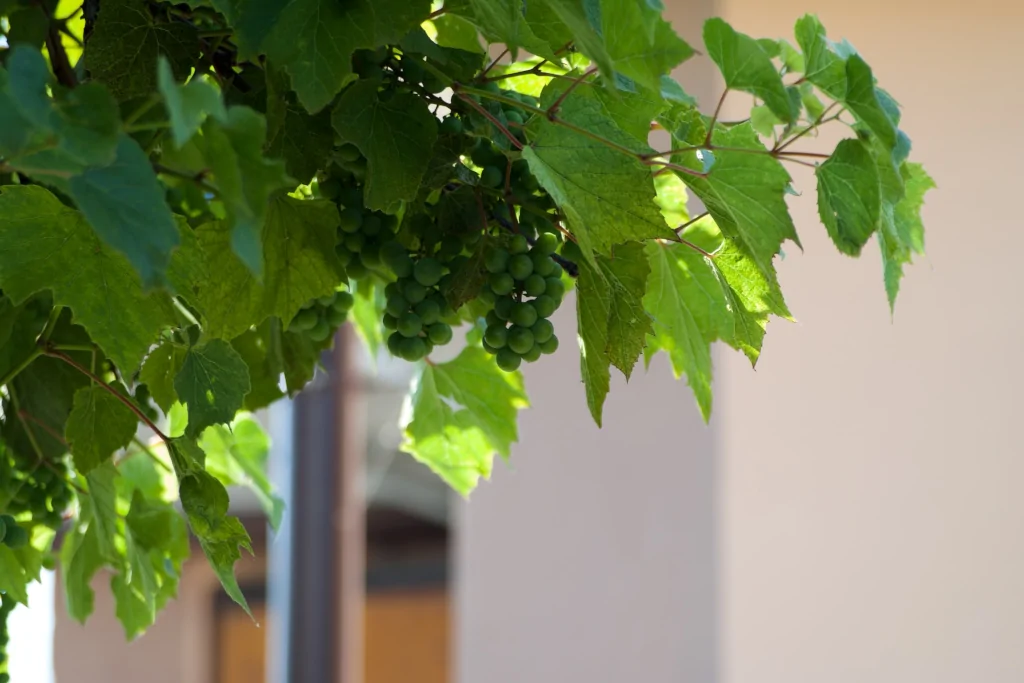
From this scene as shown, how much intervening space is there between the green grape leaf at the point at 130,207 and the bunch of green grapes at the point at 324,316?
0.21m

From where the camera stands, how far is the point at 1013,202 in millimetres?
1136

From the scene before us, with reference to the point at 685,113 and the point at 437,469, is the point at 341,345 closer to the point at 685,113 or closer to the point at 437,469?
the point at 437,469

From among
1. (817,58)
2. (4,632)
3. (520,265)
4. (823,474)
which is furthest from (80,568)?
(823,474)

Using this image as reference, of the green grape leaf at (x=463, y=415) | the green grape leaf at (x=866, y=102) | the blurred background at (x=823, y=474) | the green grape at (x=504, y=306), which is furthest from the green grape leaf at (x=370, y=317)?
the blurred background at (x=823, y=474)

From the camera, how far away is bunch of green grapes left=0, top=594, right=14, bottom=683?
442 millimetres

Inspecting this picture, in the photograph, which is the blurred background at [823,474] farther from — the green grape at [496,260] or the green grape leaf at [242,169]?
the green grape leaf at [242,169]

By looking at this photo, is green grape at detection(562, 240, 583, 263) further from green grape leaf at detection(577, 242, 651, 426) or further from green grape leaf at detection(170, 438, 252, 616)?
green grape leaf at detection(170, 438, 252, 616)

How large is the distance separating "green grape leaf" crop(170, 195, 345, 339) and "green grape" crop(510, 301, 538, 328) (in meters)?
0.05

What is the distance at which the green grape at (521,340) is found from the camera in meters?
0.37

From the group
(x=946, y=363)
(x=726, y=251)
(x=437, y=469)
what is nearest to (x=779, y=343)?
(x=946, y=363)

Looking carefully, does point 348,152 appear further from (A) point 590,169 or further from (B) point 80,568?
(B) point 80,568

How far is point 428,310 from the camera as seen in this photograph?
382 millimetres

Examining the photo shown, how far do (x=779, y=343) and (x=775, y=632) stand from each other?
29 centimetres

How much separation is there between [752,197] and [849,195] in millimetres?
27
